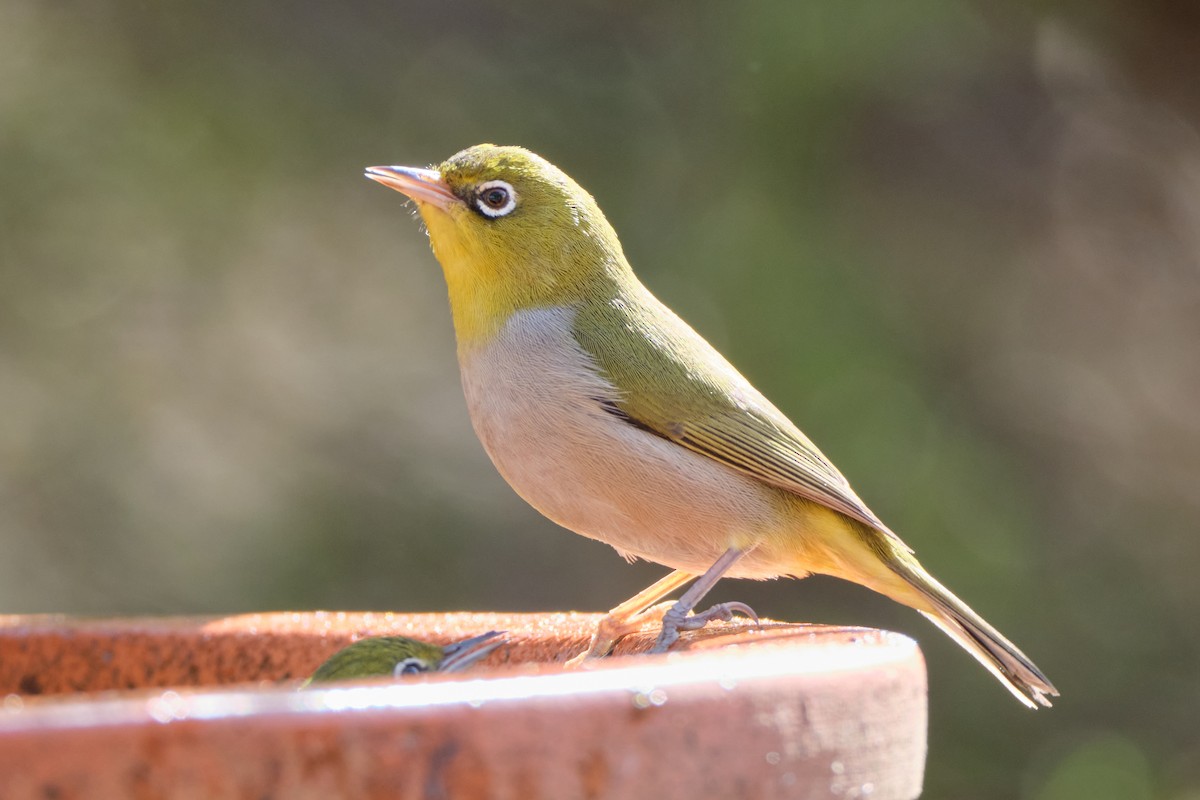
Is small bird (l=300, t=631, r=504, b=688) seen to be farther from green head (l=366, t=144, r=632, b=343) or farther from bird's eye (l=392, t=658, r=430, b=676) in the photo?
green head (l=366, t=144, r=632, b=343)

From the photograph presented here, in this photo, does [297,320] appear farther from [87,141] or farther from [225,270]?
[87,141]

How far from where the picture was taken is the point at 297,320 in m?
8.53

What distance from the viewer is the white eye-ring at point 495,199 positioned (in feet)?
13.0

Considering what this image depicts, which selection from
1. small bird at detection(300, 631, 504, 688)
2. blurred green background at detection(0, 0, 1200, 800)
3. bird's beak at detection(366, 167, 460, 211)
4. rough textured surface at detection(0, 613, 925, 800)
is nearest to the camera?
rough textured surface at detection(0, 613, 925, 800)

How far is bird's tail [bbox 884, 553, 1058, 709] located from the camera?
148 inches

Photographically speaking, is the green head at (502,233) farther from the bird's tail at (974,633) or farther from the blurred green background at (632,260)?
the blurred green background at (632,260)

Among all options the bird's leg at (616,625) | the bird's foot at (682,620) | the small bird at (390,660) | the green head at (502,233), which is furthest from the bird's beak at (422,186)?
the small bird at (390,660)

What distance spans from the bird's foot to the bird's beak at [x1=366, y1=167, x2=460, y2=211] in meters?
1.48

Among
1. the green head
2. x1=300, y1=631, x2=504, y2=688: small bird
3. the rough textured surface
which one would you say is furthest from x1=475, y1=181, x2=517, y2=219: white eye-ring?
the rough textured surface

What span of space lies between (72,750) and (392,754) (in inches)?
13.4

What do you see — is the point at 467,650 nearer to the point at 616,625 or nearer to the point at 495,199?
the point at 616,625

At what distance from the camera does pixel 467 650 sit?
2.72m

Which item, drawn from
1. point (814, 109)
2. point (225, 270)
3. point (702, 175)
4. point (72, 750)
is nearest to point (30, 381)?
point (225, 270)

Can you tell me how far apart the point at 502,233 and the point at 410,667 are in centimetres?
177
